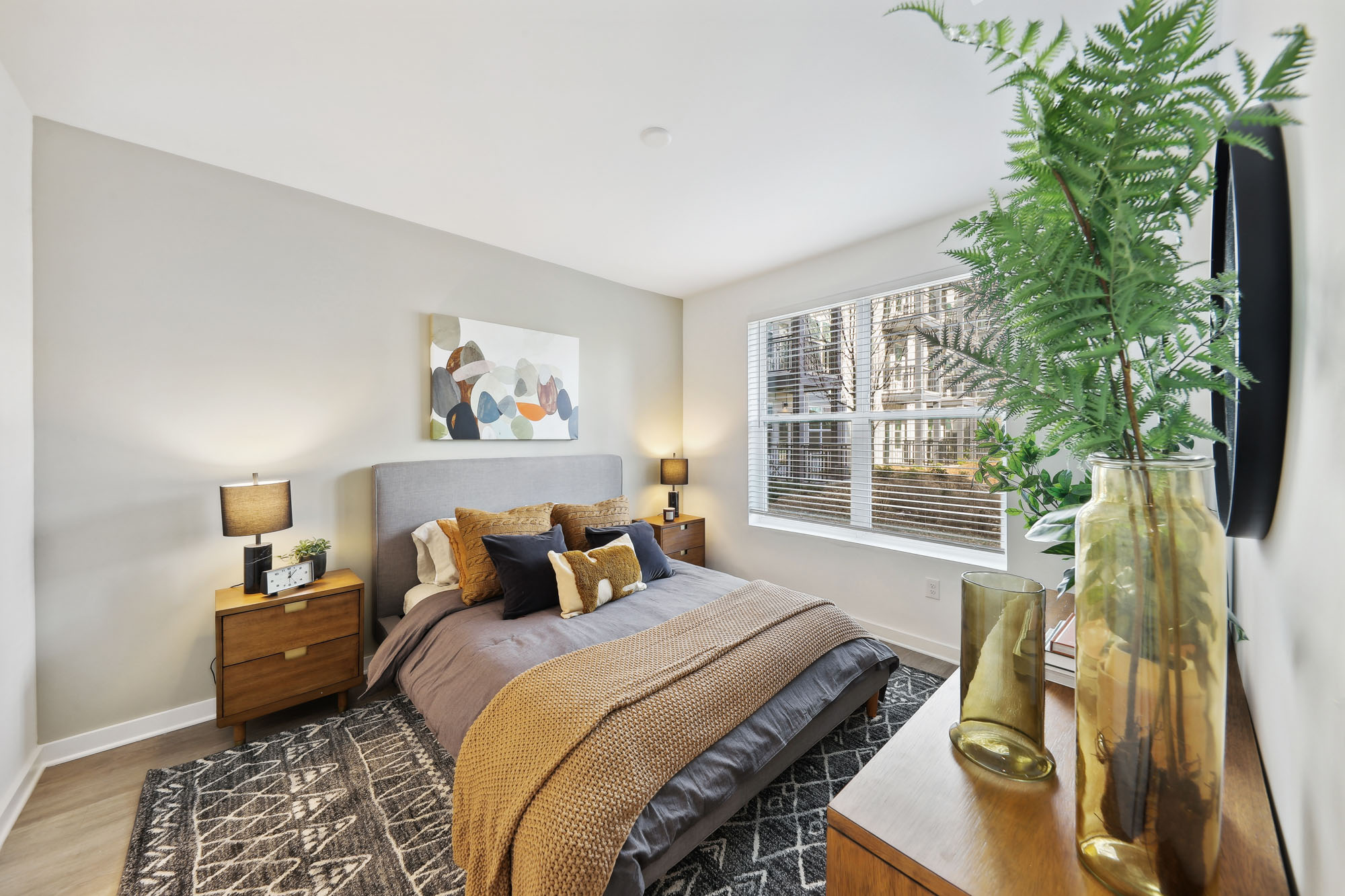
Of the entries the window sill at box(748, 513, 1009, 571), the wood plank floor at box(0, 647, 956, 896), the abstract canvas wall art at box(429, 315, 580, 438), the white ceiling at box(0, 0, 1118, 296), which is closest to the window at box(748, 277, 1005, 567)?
→ the window sill at box(748, 513, 1009, 571)

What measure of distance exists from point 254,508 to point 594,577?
4.93 feet

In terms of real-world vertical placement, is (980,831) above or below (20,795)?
above

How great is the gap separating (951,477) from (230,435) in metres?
3.80

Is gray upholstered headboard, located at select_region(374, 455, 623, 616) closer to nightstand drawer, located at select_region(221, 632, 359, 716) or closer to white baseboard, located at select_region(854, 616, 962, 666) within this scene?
nightstand drawer, located at select_region(221, 632, 359, 716)

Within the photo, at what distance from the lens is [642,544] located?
291 centimetres

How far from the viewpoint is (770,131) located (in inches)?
83.8

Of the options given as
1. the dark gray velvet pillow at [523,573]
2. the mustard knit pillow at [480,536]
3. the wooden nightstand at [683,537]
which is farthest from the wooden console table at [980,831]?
the wooden nightstand at [683,537]

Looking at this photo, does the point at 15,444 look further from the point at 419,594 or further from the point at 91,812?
the point at 419,594

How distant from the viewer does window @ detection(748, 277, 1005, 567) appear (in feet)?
9.74

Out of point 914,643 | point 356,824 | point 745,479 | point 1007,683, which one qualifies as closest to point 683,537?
point 745,479

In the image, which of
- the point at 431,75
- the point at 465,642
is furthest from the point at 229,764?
the point at 431,75

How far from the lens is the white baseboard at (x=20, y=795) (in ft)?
5.59

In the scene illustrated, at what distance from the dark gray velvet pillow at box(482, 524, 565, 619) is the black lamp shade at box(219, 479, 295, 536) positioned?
0.87 meters

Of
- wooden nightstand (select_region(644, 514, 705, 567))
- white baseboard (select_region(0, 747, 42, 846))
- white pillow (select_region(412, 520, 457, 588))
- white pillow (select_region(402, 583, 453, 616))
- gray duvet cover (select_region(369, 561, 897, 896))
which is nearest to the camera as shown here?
gray duvet cover (select_region(369, 561, 897, 896))
